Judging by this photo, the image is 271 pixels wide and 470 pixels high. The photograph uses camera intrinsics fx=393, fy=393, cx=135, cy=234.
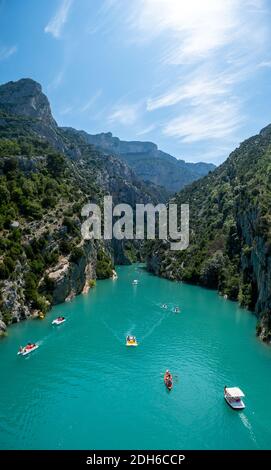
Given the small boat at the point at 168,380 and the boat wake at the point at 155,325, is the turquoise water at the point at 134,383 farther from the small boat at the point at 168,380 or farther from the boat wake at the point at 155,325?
the small boat at the point at 168,380

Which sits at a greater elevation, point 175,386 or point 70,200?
point 70,200

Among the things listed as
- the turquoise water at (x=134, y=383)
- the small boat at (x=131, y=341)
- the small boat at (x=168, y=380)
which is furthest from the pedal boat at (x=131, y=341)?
the small boat at (x=168, y=380)

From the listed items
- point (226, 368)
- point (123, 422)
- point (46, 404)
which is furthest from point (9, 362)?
point (226, 368)

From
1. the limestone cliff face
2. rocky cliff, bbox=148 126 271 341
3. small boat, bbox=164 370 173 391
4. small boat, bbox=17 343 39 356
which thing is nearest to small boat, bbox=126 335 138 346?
small boat, bbox=164 370 173 391

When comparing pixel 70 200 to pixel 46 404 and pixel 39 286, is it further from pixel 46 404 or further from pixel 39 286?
pixel 46 404

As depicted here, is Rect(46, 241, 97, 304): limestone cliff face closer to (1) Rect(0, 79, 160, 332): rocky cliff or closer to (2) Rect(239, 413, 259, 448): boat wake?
(1) Rect(0, 79, 160, 332): rocky cliff
